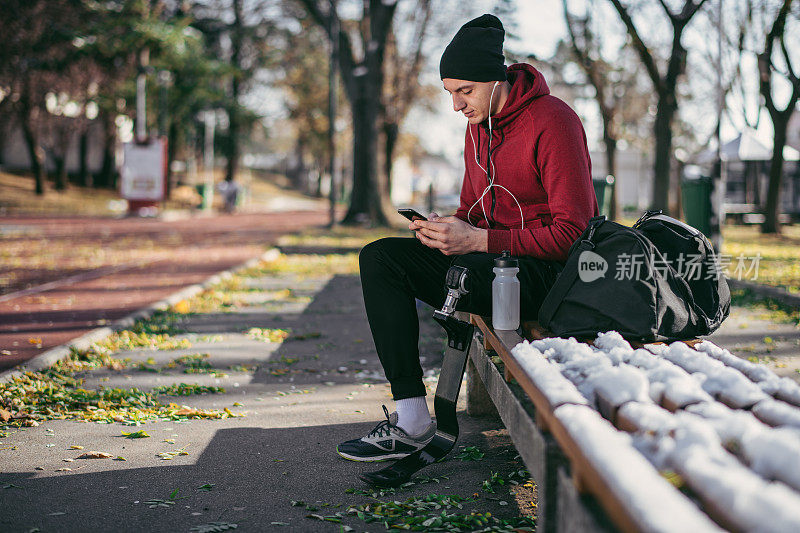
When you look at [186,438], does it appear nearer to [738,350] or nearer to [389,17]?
[738,350]

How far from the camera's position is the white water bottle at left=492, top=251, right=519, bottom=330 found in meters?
3.38

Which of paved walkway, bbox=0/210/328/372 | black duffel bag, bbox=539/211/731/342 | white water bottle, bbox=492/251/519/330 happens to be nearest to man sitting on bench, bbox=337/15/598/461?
white water bottle, bbox=492/251/519/330

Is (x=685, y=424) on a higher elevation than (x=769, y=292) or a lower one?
higher

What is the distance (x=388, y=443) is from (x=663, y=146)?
1706 cm

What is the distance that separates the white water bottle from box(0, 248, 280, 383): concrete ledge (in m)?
3.42

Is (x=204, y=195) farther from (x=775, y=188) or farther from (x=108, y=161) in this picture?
(x=775, y=188)

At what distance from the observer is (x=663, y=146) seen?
1922 cm

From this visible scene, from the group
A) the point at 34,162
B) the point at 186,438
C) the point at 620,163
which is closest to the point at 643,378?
the point at 186,438

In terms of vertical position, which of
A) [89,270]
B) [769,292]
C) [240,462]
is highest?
[240,462]

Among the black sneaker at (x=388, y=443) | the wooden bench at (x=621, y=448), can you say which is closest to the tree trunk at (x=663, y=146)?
the black sneaker at (x=388, y=443)

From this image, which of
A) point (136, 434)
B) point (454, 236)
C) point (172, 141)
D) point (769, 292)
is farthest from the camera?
point (172, 141)

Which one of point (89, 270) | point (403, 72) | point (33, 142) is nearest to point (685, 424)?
point (89, 270)

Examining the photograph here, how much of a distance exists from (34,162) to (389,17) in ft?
82.2

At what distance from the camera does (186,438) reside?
4.25 meters
